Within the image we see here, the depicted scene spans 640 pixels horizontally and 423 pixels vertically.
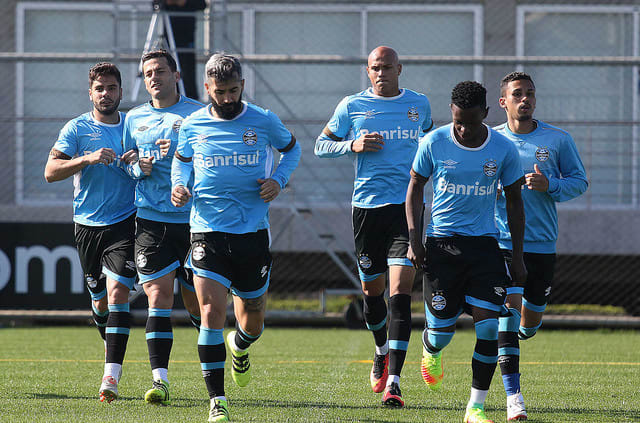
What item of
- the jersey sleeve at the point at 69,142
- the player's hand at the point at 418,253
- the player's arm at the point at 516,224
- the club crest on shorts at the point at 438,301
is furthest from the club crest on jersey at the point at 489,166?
the jersey sleeve at the point at 69,142

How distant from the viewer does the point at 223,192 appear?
525 cm

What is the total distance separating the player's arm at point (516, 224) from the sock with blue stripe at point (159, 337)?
7.15ft

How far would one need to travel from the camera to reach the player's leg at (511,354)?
5.21m

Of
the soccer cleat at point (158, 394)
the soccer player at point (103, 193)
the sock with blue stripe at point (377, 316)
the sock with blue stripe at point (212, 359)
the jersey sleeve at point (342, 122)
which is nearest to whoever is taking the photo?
the sock with blue stripe at point (212, 359)

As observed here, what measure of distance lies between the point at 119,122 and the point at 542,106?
8414 millimetres

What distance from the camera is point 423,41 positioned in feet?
44.9

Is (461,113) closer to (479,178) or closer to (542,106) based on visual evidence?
(479,178)

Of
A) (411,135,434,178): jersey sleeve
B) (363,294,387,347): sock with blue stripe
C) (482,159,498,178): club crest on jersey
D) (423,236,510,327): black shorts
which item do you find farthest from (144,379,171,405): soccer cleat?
(482,159,498,178): club crest on jersey

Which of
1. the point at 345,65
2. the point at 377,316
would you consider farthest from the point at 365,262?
the point at 345,65

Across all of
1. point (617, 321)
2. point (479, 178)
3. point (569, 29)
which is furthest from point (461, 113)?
point (569, 29)

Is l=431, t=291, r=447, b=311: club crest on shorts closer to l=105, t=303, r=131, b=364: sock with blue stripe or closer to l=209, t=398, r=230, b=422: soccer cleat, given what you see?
l=209, t=398, r=230, b=422: soccer cleat

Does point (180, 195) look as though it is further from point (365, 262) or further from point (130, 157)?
Result: point (365, 262)

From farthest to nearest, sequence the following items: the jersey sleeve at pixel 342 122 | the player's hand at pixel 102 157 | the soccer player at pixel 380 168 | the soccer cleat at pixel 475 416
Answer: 1. the jersey sleeve at pixel 342 122
2. the soccer player at pixel 380 168
3. the player's hand at pixel 102 157
4. the soccer cleat at pixel 475 416

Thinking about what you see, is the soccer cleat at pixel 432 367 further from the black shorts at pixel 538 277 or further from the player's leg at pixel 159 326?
the player's leg at pixel 159 326
